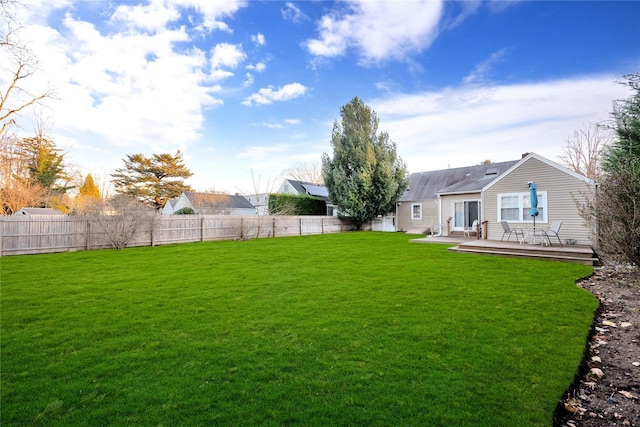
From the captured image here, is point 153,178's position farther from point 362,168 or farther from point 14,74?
point 362,168

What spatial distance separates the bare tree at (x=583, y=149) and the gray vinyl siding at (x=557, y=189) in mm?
15181

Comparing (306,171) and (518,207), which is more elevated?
(306,171)

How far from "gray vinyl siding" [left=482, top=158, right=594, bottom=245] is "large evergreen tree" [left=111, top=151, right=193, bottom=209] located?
104 feet

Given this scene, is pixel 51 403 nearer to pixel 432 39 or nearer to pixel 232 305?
pixel 232 305

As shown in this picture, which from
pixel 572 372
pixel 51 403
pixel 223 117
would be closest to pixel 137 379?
pixel 51 403

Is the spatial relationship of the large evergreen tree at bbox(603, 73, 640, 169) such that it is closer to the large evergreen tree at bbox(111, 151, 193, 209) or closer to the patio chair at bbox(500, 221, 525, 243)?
the patio chair at bbox(500, 221, 525, 243)

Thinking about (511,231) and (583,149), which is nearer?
(511,231)

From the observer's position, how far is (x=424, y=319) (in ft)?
13.6

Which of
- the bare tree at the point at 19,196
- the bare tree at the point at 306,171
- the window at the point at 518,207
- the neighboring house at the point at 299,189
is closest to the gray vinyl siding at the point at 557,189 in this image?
the window at the point at 518,207

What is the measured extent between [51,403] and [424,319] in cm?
402

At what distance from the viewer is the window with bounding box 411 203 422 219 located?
21.4 meters

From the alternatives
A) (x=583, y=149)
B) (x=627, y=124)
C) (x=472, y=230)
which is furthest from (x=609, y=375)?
(x=583, y=149)

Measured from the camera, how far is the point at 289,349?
10.6 feet

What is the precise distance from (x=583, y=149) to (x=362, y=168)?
1795 cm
